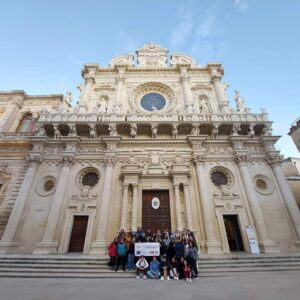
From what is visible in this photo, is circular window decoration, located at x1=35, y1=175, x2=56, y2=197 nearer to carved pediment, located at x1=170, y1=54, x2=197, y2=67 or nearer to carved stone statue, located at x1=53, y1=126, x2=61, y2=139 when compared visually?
carved stone statue, located at x1=53, y1=126, x2=61, y2=139

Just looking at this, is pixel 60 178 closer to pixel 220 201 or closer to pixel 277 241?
pixel 220 201

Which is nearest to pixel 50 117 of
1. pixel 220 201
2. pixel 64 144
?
pixel 64 144

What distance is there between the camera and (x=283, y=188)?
41.9 ft

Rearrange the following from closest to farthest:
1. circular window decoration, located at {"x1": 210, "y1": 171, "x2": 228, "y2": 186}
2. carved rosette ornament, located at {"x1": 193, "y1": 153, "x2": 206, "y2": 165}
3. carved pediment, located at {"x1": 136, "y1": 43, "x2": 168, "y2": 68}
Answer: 1. carved rosette ornament, located at {"x1": 193, "y1": 153, "x2": 206, "y2": 165}
2. circular window decoration, located at {"x1": 210, "y1": 171, "x2": 228, "y2": 186}
3. carved pediment, located at {"x1": 136, "y1": 43, "x2": 168, "y2": 68}

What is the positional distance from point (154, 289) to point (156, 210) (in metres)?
7.09

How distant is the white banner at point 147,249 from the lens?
789 centimetres

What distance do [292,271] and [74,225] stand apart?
39.3 feet

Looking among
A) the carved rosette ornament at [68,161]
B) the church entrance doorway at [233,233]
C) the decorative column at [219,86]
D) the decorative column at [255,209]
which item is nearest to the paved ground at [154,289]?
the decorative column at [255,209]

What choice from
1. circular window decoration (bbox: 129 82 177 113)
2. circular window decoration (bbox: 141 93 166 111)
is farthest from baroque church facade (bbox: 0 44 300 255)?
circular window decoration (bbox: 141 93 166 111)

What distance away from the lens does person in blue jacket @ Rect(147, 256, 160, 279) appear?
726 cm

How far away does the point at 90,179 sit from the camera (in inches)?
545

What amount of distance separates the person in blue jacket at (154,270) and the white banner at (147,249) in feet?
1.14

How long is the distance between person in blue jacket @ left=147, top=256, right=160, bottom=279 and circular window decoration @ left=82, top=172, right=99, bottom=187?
300 inches

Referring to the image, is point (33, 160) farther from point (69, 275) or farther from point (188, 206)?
point (188, 206)
